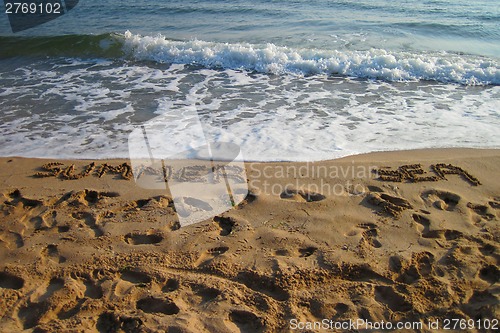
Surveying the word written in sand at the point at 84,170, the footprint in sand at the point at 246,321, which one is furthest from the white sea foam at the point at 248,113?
the footprint in sand at the point at 246,321

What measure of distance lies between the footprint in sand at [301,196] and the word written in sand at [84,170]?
1668 mm

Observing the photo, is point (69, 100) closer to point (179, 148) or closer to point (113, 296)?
point (179, 148)

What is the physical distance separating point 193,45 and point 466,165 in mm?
6903

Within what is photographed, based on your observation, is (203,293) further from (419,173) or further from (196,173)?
(419,173)

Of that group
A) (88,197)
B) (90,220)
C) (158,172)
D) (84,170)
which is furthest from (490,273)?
(84,170)

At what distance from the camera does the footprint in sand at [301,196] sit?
3.76 m

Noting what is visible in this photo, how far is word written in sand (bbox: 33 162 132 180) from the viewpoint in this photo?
13.8ft

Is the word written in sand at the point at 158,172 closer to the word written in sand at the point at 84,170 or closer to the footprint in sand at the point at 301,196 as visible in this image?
the word written in sand at the point at 84,170

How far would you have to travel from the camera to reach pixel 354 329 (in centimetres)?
251

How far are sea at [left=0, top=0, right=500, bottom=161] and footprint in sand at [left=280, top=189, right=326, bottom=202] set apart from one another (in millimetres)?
748

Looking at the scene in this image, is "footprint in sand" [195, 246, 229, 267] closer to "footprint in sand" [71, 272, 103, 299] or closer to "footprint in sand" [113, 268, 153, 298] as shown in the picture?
"footprint in sand" [113, 268, 153, 298]

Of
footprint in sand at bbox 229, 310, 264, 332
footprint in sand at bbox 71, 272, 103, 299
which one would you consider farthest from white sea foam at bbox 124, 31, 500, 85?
footprint in sand at bbox 229, 310, 264, 332

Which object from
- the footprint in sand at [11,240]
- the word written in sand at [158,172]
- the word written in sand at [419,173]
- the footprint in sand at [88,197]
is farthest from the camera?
the word written in sand at [158,172]

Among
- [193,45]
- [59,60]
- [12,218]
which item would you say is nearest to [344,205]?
[12,218]
